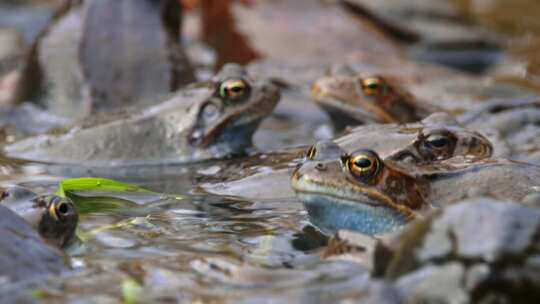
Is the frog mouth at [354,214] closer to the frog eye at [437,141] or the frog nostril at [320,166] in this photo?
the frog nostril at [320,166]

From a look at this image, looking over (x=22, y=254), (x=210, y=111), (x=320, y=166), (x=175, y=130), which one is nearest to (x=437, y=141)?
(x=320, y=166)

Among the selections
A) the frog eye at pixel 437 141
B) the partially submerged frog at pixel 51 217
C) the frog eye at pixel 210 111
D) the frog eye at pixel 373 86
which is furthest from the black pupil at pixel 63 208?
the frog eye at pixel 373 86

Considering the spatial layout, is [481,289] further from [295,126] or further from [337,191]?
[295,126]

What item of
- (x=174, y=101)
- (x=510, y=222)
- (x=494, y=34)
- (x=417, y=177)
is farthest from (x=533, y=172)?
(x=494, y=34)

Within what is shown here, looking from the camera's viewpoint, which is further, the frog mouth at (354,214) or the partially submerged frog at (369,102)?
the partially submerged frog at (369,102)

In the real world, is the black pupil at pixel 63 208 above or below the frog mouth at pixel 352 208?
below

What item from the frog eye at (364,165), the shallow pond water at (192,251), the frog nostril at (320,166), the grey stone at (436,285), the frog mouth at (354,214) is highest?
the frog eye at (364,165)

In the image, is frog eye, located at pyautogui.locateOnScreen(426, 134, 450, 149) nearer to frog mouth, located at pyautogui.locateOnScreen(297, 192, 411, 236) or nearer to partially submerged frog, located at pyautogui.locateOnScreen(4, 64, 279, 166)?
frog mouth, located at pyautogui.locateOnScreen(297, 192, 411, 236)
